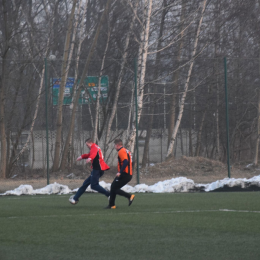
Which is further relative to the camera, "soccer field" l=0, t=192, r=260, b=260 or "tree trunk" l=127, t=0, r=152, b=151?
"tree trunk" l=127, t=0, r=152, b=151

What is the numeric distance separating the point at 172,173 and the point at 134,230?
1044 cm

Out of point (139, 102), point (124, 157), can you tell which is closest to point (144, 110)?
point (139, 102)

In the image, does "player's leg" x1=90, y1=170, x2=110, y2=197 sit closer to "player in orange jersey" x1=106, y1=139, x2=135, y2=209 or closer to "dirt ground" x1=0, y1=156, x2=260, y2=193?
"player in orange jersey" x1=106, y1=139, x2=135, y2=209

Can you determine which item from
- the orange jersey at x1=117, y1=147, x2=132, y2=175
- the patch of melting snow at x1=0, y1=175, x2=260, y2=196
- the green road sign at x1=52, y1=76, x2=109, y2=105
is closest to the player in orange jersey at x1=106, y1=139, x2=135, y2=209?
the orange jersey at x1=117, y1=147, x2=132, y2=175

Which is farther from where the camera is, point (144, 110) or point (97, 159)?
point (144, 110)

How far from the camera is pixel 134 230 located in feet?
24.6

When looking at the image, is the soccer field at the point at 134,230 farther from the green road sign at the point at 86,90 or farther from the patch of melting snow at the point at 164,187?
the green road sign at the point at 86,90

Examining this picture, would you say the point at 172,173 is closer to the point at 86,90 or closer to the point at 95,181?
the point at 86,90

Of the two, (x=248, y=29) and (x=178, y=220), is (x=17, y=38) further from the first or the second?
(x=178, y=220)

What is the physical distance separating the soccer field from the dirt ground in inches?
189

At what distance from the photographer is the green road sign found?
1806 centimetres

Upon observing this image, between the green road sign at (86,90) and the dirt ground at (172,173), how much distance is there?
250 cm

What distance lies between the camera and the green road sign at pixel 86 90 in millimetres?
18062

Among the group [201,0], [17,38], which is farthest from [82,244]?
Result: [201,0]
